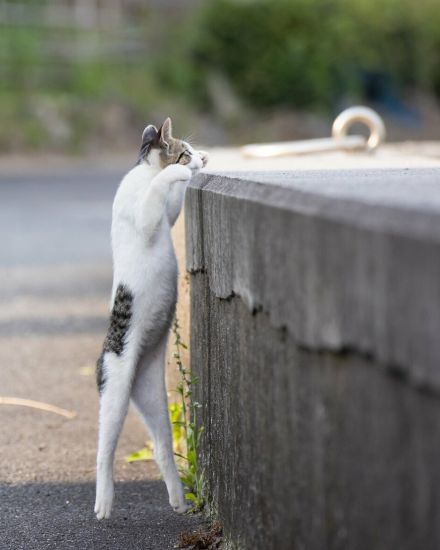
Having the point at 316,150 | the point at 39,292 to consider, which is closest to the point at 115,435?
the point at 316,150

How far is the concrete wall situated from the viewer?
1942mm

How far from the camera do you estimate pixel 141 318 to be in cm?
386

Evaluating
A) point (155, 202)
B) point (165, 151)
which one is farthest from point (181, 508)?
point (165, 151)

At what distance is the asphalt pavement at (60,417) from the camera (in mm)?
4051

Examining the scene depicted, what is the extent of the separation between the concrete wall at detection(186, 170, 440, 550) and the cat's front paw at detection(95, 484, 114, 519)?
0.60 m

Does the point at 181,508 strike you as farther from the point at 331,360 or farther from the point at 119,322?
the point at 331,360

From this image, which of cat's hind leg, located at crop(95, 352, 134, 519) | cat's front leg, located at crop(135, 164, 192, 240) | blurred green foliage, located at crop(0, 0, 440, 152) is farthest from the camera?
blurred green foliage, located at crop(0, 0, 440, 152)

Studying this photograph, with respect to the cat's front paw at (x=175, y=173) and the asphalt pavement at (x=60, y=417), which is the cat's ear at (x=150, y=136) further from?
the asphalt pavement at (x=60, y=417)

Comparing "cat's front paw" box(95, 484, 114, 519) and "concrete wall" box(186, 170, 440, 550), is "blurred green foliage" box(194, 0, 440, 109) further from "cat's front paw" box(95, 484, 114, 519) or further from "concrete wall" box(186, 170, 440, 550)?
"concrete wall" box(186, 170, 440, 550)

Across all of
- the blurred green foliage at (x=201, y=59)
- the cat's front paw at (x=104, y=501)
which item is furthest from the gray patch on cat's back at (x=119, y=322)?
the blurred green foliage at (x=201, y=59)

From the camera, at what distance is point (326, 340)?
2.30 m

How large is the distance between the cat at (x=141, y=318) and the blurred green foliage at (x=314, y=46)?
22181 mm

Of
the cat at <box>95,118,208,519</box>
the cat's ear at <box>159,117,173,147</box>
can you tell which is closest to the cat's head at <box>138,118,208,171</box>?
the cat's ear at <box>159,117,173,147</box>

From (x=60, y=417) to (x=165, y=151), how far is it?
79.6 inches
